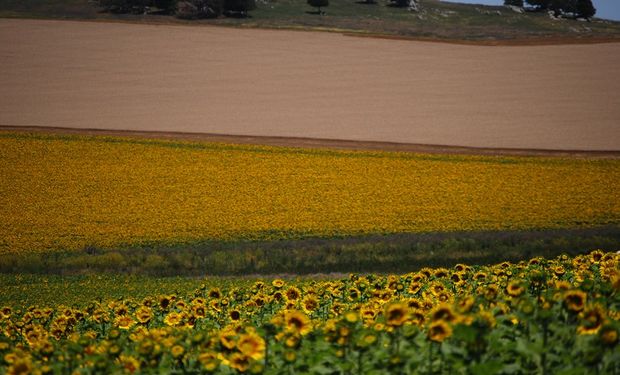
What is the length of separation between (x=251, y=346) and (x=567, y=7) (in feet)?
304

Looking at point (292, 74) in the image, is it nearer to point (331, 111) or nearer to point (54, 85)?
point (331, 111)

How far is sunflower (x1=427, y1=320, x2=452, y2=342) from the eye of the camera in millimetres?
5148

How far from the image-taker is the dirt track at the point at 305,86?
38.4m

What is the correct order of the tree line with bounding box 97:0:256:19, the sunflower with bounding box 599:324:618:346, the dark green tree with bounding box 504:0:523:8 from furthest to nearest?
the dark green tree with bounding box 504:0:523:8 < the tree line with bounding box 97:0:256:19 < the sunflower with bounding box 599:324:618:346

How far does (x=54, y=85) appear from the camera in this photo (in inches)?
1821

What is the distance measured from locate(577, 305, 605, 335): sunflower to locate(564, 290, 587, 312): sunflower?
2.4 inches

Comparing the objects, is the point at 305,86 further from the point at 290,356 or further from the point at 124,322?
the point at 290,356

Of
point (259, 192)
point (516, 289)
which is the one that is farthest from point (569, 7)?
point (516, 289)

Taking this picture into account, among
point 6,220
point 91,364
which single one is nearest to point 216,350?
point 91,364

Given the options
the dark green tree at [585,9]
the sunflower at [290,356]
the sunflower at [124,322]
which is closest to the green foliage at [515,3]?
the dark green tree at [585,9]

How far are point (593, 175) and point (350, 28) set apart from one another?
43372mm

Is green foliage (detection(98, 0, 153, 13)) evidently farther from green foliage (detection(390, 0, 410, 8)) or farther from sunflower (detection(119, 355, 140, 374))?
sunflower (detection(119, 355, 140, 374))

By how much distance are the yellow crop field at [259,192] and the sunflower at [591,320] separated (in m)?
18.1

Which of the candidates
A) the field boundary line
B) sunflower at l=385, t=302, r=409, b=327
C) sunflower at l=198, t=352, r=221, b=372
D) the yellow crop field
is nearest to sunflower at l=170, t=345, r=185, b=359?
sunflower at l=198, t=352, r=221, b=372
